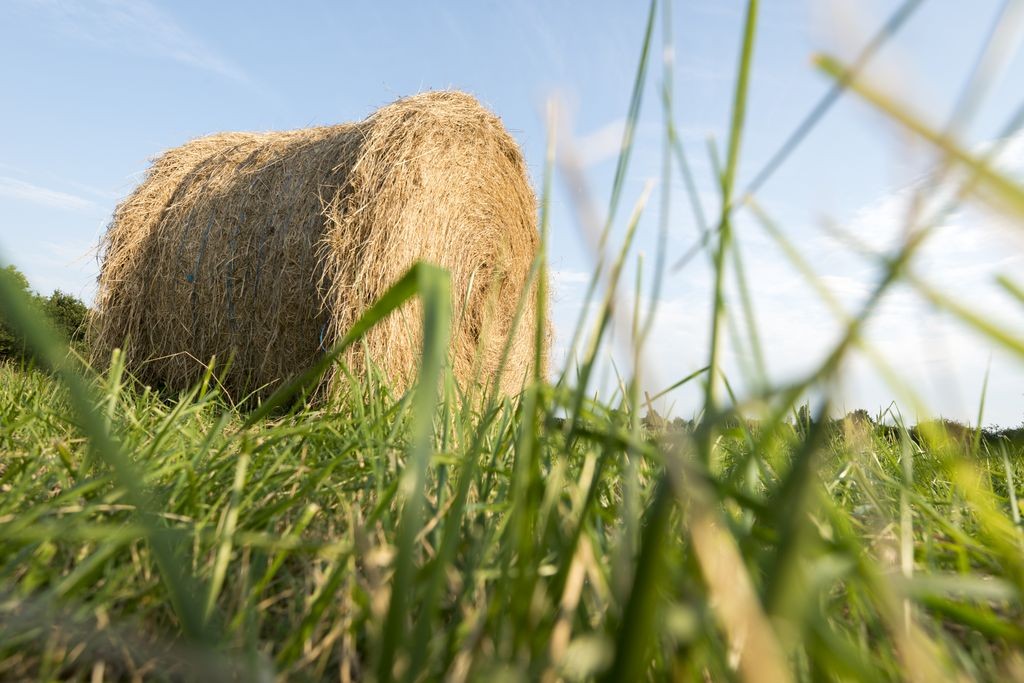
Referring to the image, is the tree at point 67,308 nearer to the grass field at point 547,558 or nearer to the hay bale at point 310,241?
the hay bale at point 310,241

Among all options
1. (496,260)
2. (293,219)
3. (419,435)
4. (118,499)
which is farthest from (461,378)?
(419,435)

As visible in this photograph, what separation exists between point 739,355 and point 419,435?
465mm

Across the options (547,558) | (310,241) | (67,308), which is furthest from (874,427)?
(67,308)

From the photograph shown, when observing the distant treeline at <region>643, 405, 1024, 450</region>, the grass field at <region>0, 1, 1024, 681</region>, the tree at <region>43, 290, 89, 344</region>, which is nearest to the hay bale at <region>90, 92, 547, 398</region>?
the distant treeline at <region>643, 405, 1024, 450</region>

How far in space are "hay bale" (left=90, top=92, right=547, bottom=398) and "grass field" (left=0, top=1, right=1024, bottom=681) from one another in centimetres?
245

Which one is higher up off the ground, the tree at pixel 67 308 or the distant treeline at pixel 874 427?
the tree at pixel 67 308

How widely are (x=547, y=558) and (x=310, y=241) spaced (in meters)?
3.58

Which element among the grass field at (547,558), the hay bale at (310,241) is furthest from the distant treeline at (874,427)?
the hay bale at (310,241)

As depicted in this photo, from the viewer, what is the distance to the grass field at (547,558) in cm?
46

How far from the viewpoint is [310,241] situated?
424 centimetres

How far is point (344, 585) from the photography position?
97 centimetres

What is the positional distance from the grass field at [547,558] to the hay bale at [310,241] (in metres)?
2.45

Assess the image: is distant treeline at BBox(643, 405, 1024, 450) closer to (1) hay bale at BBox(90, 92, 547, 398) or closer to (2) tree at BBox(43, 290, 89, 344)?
(1) hay bale at BBox(90, 92, 547, 398)

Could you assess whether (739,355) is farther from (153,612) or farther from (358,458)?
(358,458)
